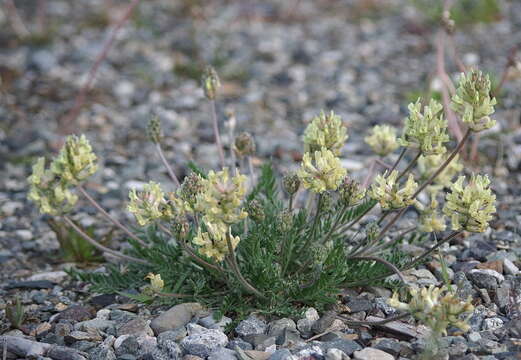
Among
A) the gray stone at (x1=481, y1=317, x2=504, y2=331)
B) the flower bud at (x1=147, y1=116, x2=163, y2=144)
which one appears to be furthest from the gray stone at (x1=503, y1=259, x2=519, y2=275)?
the flower bud at (x1=147, y1=116, x2=163, y2=144)

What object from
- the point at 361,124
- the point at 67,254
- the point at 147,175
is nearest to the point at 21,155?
the point at 147,175

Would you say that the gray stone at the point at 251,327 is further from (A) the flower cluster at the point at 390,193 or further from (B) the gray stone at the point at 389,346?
(A) the flower cluster at the point at 390,193

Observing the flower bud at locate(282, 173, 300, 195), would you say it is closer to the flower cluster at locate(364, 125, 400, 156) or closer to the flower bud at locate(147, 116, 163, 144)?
the flower cluster at locate(364, 125, 400, 156)

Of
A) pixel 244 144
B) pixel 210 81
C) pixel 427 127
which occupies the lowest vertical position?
pixel 244 144

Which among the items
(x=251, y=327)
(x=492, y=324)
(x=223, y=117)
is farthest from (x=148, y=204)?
(x=223, y=117)

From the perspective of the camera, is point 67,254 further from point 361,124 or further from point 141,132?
point 361,124

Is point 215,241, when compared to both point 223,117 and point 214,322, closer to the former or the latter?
point 214,322

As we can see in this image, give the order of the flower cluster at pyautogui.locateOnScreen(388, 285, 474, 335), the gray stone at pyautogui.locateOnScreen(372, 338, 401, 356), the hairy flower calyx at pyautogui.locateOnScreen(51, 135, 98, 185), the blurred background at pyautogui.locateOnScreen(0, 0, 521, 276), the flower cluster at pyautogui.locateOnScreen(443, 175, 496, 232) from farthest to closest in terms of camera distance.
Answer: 1. the blurred background at pyautogui.locateOnScreen(0, 0, 521, 276)
2. the hairy flower calyx at pyautogui.locateOnScreen(51, 135, 98, 185)
3. the gray stone at pyautogui.locateOnScreen(372, 338, 401, 356)
4. the flower cluster at pyautogui.locateOnScreen(443, 175, 496, 232)
5. the flower cluster at pyautogui.locateOnScreen(388, 285, 474, 335)
